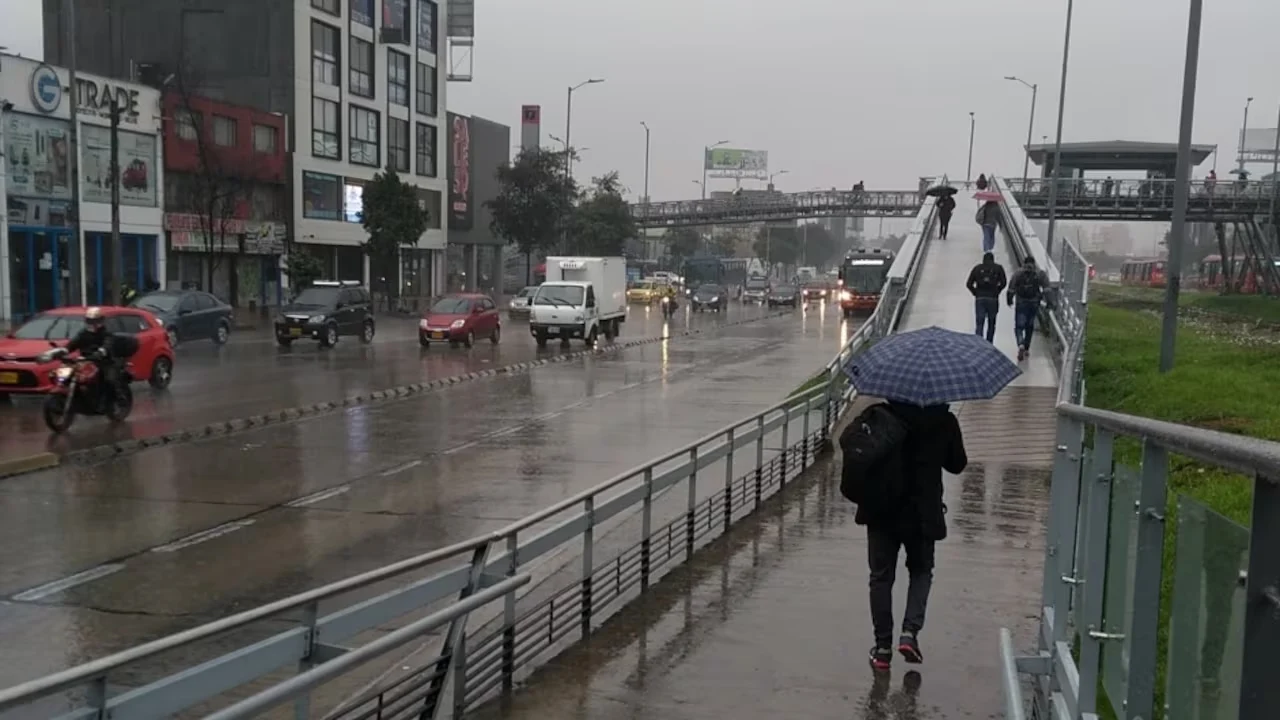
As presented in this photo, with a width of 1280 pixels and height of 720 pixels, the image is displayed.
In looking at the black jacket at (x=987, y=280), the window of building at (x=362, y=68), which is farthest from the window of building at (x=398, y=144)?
the black jacket at (x=987, y=280)

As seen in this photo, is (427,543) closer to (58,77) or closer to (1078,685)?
(1078,685)

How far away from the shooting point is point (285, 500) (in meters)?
12.4

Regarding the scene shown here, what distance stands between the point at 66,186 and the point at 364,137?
78.7 ft

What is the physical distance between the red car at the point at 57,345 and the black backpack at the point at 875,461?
14496 millimetres

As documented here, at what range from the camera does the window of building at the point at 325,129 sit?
5628cm

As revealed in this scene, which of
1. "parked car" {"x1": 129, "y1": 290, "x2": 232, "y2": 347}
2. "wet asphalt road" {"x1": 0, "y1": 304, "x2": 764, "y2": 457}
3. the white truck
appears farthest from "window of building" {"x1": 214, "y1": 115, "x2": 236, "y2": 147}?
the white truck

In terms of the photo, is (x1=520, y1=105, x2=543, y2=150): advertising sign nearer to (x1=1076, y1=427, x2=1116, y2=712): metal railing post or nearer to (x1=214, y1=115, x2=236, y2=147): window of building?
(x1=214, y1=115, x2=236, y2=147): window of building

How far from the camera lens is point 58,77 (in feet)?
123

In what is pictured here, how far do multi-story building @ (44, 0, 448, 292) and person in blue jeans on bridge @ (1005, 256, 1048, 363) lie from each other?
3826 cm

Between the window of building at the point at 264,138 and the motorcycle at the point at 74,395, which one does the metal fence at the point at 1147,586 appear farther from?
the window of building at the point at 264,138

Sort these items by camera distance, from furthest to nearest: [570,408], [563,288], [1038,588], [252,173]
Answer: [252,173]
[563,288]
[570,408]
[1038,588]

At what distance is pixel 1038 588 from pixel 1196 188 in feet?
239

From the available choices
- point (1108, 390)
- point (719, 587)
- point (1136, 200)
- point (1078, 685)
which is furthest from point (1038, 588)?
point (1136, 200)

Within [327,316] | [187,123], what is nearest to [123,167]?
[187,123]
